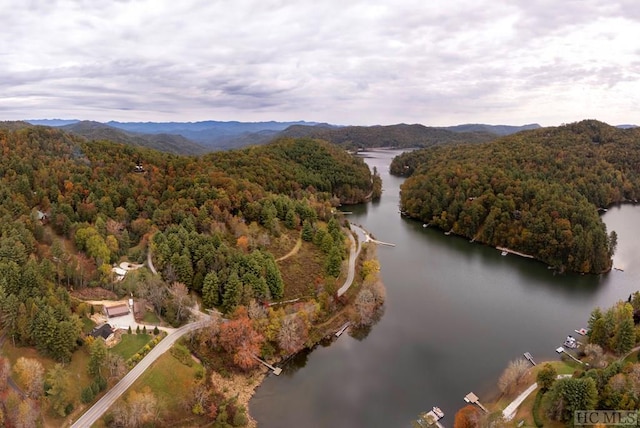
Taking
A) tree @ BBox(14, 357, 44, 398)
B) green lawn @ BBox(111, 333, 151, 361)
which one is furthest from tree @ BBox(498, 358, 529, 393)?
tree @ BBox(14, 357, 44, 398)

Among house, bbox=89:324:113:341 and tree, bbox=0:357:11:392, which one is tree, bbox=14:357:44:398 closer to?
tree, bbox=0:357:11:392

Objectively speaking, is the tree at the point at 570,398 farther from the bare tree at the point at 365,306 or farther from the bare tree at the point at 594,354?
the bare tree at the point at 365,306

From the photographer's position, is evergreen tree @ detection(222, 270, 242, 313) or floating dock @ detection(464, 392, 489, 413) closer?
floating dock @ detection(464, 392, 489, 413)

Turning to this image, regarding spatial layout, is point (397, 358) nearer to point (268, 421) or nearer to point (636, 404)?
point (268, 421)

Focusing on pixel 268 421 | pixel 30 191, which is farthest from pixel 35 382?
pixel 30 191

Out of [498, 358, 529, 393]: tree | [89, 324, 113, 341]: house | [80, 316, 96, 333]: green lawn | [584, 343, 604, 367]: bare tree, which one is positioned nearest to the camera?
[498, 358, 529, 393]: tree

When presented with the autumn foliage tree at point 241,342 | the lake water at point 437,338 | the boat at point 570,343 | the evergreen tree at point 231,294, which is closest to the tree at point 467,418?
the lake water at point 437,338
